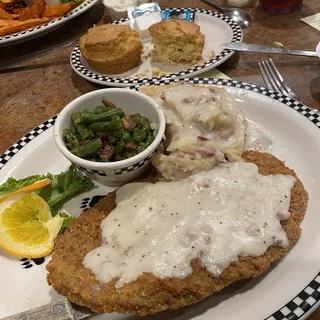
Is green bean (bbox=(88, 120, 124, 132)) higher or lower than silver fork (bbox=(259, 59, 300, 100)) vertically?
higher

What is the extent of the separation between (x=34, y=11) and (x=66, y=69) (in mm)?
654

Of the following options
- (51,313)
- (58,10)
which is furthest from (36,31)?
(51,313)

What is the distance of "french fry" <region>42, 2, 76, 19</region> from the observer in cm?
329

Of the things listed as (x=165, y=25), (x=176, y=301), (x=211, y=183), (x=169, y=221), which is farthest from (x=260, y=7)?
(x=176, y=301)

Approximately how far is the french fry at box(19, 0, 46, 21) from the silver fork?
1806 mm

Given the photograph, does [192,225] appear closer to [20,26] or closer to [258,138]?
[258,138]

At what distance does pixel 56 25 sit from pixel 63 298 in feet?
7.55

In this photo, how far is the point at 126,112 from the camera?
2.10 metres

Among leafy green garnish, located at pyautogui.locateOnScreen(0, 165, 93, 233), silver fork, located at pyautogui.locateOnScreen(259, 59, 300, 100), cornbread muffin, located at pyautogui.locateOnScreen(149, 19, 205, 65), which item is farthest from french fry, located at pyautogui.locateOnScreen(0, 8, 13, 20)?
silver fork, located at pyautogui.locateOnScreen(259, 59, 300, 100)

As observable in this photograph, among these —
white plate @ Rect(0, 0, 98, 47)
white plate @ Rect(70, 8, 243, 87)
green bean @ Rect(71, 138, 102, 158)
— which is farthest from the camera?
white plate @ Rect(0, 0, 98, 47)

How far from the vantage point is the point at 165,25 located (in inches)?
112

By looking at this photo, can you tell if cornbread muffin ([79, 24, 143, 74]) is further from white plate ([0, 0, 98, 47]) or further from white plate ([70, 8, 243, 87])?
white plate ([0, 0, 98, 47])

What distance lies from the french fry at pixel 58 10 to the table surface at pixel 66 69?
19 cm

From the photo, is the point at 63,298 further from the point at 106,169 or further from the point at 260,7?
the point at 260,7
